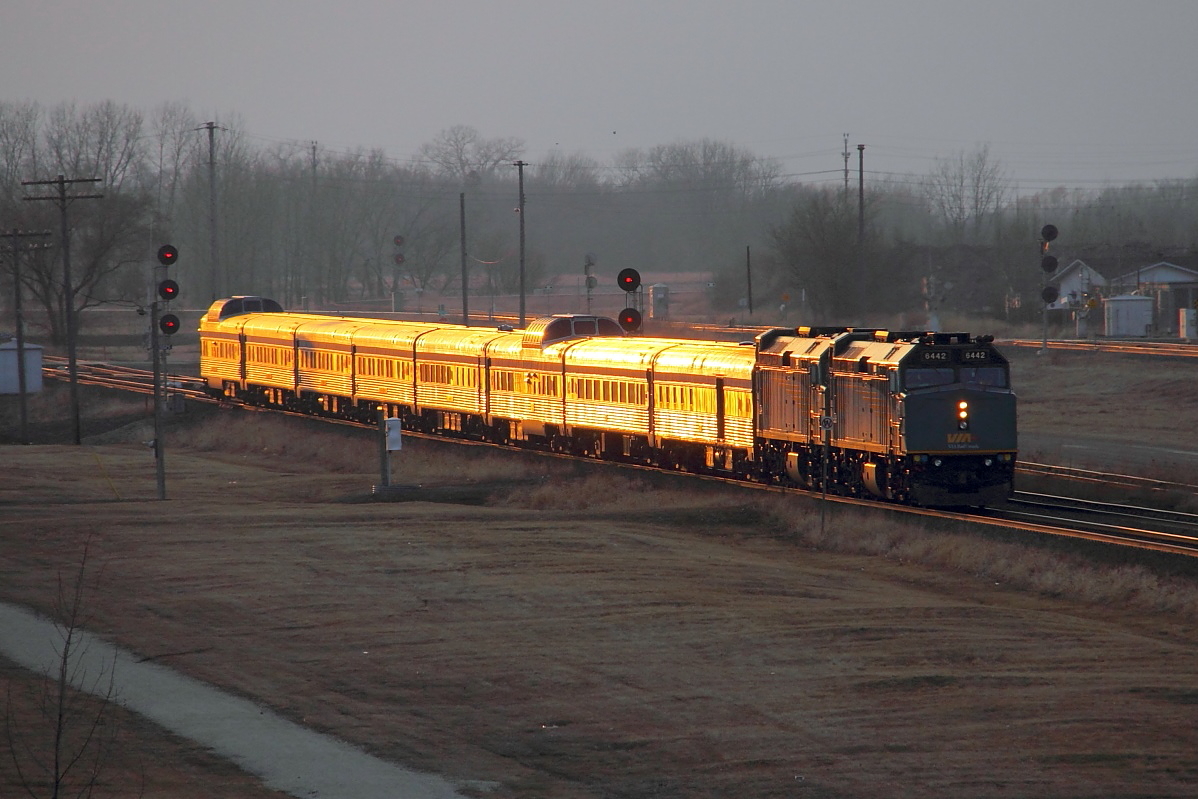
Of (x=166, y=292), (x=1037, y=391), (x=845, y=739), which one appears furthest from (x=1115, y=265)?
(x=845, y=739)

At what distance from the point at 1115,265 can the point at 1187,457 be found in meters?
64.3

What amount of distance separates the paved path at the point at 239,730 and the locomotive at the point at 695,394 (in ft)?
46.0

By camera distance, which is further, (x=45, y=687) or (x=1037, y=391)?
(x=1037, y=391)

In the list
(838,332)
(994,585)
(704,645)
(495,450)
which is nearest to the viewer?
(704,645)

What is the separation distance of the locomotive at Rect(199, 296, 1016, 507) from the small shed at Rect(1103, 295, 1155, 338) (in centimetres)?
3952

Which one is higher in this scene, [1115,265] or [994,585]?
[1115,265]

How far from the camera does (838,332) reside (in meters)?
33.2

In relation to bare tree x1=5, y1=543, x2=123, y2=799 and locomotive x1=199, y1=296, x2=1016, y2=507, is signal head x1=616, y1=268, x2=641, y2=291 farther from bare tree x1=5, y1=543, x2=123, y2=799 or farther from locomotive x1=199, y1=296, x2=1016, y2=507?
bare tree x1=5, y1=543, x2=123, y2=799

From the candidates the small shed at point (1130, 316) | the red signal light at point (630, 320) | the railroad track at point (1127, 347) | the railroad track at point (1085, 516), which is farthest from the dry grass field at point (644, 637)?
the small shed at point (1130, 316)

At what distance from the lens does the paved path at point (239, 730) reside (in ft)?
43.3

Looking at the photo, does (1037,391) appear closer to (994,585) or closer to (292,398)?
(292,398)

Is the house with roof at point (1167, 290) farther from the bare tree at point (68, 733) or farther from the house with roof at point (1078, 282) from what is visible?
the bare tree at point (68, 733)

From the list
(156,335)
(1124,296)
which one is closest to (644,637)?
(156,335)

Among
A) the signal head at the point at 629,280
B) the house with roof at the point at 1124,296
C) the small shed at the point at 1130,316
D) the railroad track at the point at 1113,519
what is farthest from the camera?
the house with roof at the point at 1124,296
